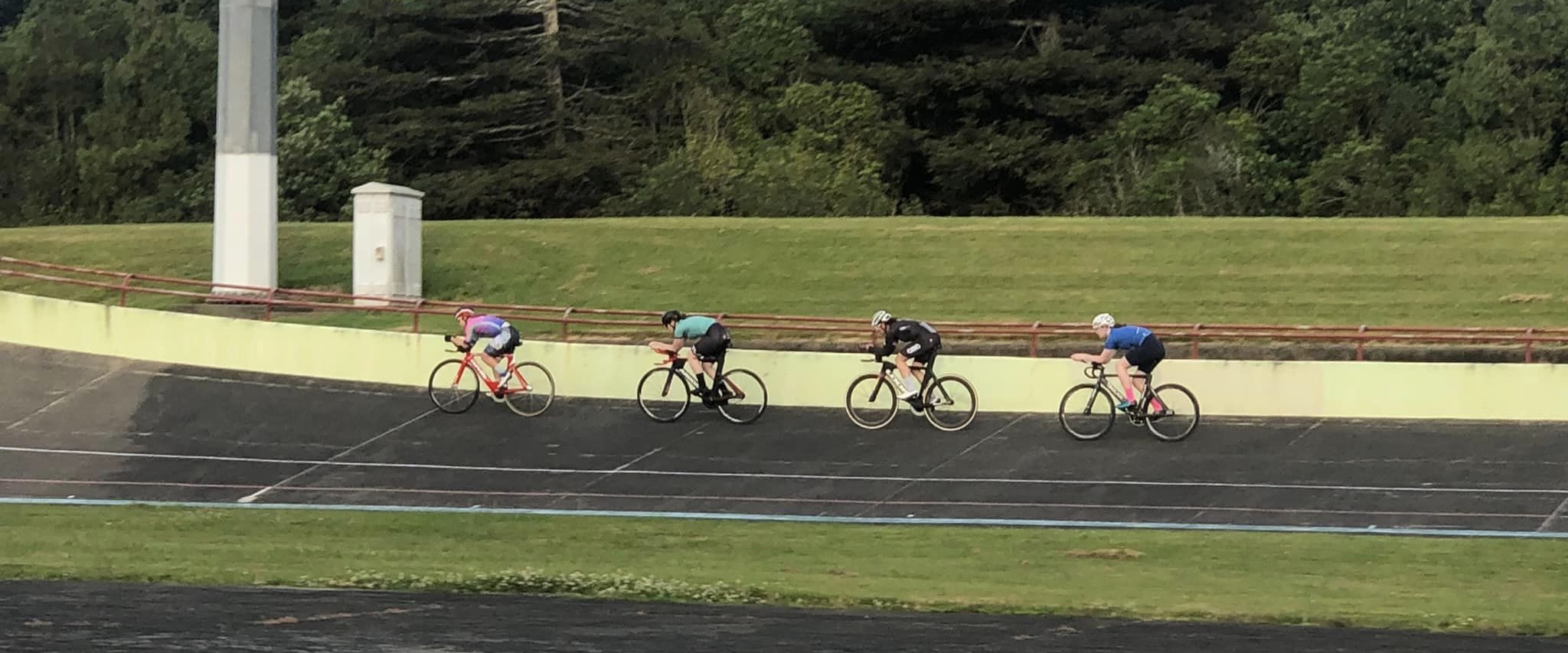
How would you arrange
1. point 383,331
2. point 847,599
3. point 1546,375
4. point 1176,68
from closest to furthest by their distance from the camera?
point 847,599, point 1546,375, point 383,331, point 1176,68

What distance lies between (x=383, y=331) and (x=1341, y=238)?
15.7 m

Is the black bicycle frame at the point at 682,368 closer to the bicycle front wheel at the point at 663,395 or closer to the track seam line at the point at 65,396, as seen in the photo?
the bicycle front wheel at the point at 663,395

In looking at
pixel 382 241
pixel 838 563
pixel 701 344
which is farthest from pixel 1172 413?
pixel 382 241

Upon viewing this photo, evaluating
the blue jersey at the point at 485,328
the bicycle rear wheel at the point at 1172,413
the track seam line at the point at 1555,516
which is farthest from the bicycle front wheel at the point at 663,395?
the track seam line at the point at 1555,516

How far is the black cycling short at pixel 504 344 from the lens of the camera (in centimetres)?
2302

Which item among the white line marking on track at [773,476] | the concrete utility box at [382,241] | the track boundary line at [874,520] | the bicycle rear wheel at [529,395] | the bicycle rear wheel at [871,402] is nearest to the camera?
the track boundary line at [874,520]

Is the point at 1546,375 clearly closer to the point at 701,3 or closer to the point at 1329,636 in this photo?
the point at 1329,636

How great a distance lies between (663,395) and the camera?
23000 mm

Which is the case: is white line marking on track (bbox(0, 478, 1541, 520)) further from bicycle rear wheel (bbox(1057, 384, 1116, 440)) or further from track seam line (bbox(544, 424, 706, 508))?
bicycle rear wheel (bbox(1057, 384, 1116, 440))

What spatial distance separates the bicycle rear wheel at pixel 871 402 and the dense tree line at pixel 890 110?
96.4 feet

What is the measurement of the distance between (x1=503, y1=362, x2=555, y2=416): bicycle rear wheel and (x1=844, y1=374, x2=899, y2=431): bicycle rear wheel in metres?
3.51

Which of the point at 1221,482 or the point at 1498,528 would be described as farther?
the point at 1221,482

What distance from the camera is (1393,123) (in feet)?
198

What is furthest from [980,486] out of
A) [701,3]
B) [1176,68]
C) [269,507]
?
[701,3]
